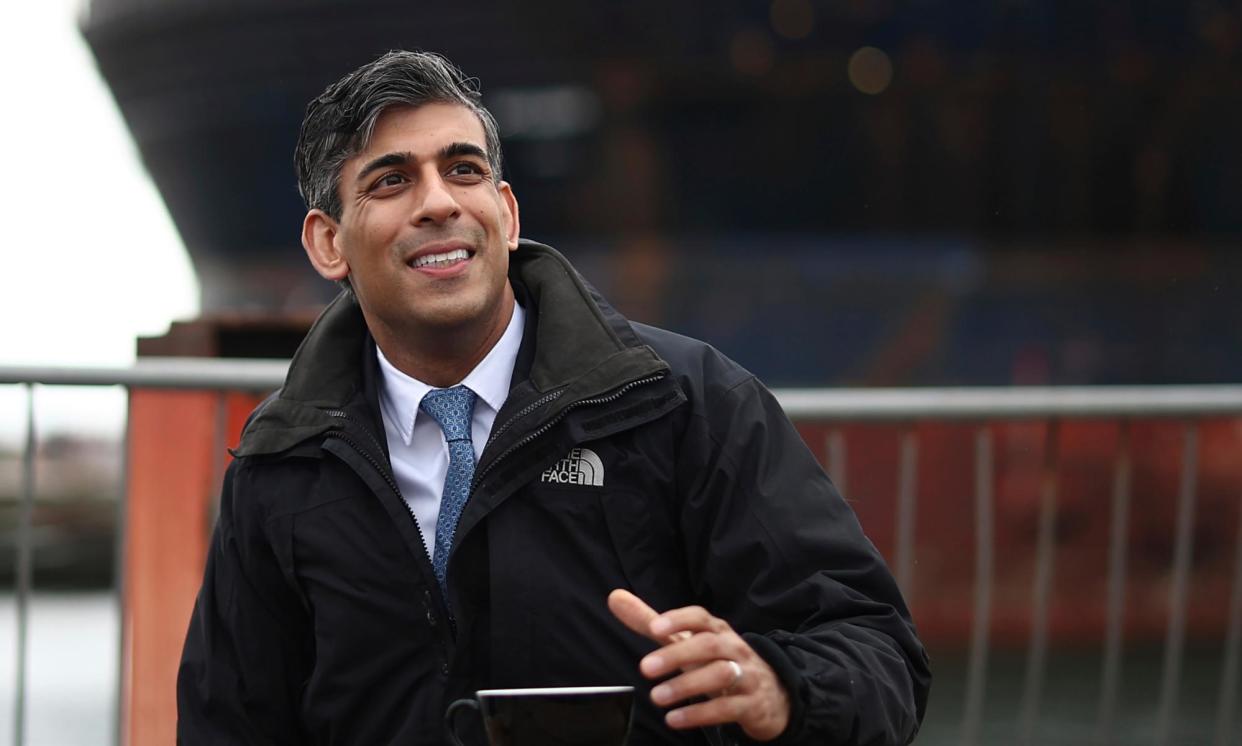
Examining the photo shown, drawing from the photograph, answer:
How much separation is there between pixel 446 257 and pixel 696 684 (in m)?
0.80

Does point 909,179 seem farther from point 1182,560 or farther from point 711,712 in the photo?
point 711,712

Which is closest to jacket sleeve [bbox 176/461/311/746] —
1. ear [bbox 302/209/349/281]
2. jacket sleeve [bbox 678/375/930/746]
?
ear [bbox 302/209/349/281]

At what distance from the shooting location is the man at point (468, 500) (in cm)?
212

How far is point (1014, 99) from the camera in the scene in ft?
28.1

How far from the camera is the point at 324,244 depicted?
246 centimetres

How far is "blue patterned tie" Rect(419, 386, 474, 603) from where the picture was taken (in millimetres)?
2205

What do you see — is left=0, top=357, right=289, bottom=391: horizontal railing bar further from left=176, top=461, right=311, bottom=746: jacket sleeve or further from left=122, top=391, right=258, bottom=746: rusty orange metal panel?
left=176, top=461, right=311, bottom=746: jacket sleeve

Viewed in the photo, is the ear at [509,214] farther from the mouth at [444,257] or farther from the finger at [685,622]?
the finger at [685,622]

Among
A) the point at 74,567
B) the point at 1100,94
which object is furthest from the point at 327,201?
the point at 74,567

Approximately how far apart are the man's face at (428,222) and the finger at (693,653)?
69 centimetres

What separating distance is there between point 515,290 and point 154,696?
1899mm

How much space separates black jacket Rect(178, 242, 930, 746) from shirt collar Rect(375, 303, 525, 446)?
5cm

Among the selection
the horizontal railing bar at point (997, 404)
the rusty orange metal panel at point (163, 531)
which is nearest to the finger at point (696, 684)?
the horizontal railing bar at point (997, 404)

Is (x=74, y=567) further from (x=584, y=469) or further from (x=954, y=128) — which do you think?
(x=584, y=469)
